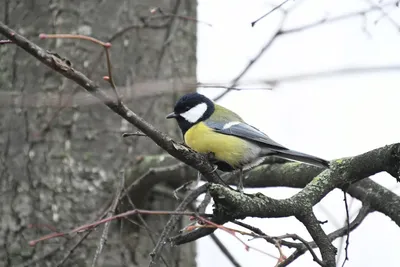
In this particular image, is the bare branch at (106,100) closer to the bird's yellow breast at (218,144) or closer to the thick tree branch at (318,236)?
the thick tree branch at (318,236)

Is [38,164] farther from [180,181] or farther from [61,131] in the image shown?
[180,181]

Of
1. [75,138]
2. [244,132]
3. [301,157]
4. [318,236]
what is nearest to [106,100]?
[318,236]

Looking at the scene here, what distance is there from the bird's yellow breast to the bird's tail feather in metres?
0.13

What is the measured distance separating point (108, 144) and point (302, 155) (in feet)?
2.98

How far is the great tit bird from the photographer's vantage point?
223 centimetres

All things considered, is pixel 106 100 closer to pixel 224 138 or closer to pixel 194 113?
pixel 224 138

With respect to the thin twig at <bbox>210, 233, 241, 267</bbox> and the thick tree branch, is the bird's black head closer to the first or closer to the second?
the thin twig at <bbox>210, 233, 241, 267</bbox>

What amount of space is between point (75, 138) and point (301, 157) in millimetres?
982

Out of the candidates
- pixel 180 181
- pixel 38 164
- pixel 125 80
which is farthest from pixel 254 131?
pixel 38 164

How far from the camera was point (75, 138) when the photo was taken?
262cm

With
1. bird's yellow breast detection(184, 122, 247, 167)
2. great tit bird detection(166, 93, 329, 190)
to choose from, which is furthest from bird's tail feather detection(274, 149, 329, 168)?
bird's yellow breast detection(184, 122, 247, 167)

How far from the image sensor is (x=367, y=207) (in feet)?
6.81

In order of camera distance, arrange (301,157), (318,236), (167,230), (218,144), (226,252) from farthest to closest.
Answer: (226,252) < (218,144) < (301,157) < (167,230) < (318,236)

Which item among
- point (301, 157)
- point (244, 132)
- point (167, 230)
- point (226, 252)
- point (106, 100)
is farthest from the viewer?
point (226, 252)
